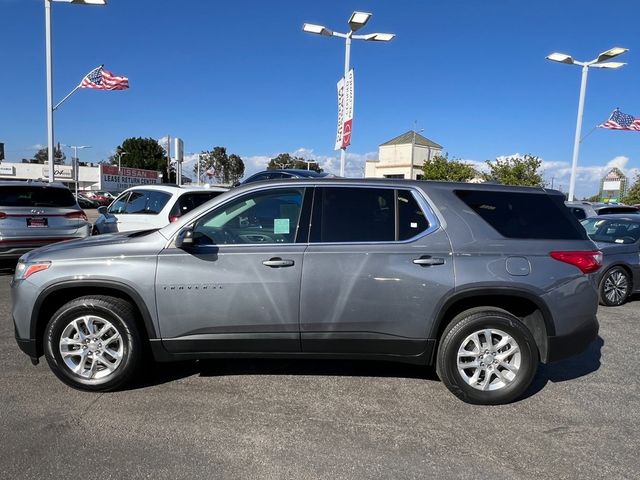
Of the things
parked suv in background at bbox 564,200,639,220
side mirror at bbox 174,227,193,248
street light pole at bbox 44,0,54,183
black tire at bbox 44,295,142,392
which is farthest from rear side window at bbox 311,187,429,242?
street light pole at bbox 44,0,54,183

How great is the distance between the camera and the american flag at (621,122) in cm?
2070

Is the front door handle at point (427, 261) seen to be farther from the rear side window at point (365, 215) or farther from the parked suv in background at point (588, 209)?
the parked suv in background at point (588, 209)

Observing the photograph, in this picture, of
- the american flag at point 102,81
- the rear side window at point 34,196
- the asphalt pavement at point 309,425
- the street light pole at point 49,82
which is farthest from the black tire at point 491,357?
the american flag at point 102,81

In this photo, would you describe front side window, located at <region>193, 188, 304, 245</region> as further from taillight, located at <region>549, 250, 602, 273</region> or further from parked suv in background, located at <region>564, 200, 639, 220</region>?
parked suv in background, located at <region>564, 200, 639, 220</region>

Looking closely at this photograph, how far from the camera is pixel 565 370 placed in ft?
15.0

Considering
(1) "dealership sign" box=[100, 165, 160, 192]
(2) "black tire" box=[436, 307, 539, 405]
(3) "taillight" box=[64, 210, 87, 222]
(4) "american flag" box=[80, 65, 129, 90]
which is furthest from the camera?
(1) "dealership sign" box=[100, 165, 160, 192]

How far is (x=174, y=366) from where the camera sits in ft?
14.6

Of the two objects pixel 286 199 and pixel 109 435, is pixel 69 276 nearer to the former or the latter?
pixel 109 435

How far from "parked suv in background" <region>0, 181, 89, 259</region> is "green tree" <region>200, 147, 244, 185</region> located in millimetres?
66573

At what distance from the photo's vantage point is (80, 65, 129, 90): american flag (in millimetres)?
17547

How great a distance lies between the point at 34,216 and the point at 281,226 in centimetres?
624

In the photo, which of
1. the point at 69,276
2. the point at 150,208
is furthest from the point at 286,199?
the point at 150,208

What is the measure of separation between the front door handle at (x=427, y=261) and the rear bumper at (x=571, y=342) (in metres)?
1.09

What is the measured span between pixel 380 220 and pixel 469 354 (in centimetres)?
129
